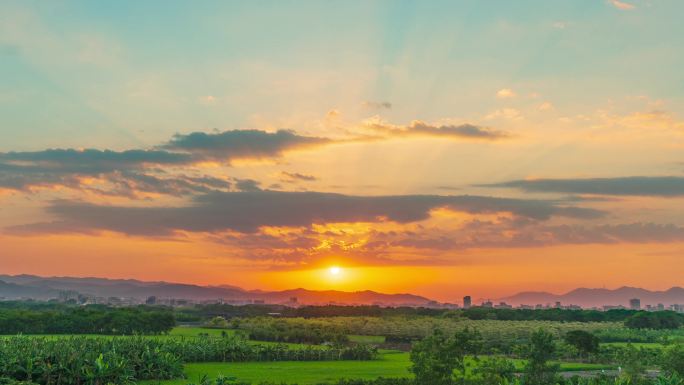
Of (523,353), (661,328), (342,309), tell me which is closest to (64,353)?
(523,353)

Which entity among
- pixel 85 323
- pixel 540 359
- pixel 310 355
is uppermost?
pixel 85 323

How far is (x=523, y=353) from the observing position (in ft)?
145

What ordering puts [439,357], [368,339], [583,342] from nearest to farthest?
[439,357], [583,342], [368,339]

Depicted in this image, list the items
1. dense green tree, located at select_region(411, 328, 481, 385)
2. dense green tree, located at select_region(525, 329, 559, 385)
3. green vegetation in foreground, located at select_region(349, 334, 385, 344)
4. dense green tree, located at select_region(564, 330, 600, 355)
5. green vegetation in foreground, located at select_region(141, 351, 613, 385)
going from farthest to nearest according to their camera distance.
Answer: green vegetation in foreground, located at select_region(349, 334, 385, 344) → dense green tree, located at select_region(564, 330, 600, 355) → green vegetation in foreground, located at select_region(141, 351, 613, 385) → dense green tree, located at select_region(411, 328, 481, 385) → dense green tree, located at select_region(525, 329, 559, 385)

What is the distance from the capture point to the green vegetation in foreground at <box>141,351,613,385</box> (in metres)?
61.8

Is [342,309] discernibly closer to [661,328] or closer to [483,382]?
[661,328]

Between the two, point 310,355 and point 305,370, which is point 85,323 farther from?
point 305,370

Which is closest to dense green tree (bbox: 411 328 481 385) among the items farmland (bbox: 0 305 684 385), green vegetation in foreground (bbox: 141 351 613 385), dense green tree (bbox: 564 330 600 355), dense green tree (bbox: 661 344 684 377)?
farmland (bbox: 0 305 684 385)

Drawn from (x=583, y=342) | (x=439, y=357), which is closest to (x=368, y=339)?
(x=583, y=342)

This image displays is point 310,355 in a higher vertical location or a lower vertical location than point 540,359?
lower

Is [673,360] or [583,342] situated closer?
[673,360]

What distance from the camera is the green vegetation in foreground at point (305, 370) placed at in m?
61.8

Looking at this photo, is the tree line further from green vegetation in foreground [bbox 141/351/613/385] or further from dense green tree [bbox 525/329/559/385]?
dense green tree [bbox 525/329/559/385]

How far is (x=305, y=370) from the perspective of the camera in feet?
231
